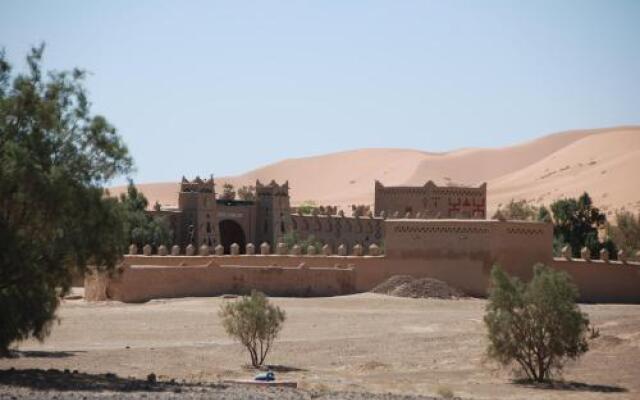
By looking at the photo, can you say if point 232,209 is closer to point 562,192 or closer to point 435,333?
point 435,333

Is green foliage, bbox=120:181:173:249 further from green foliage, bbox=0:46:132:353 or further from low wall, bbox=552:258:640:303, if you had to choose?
green foliage, bbox=0:46:132:353

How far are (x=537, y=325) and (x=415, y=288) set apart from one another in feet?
49.8

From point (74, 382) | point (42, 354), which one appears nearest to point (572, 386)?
point (74, 382)

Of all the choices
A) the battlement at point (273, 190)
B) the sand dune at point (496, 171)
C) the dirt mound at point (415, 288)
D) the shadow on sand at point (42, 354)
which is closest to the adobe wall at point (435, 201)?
the battlement at point (273, 190)

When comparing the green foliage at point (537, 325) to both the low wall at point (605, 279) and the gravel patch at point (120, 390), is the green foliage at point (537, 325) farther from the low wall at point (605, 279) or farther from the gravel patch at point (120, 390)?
the low wall at point (605, 279)

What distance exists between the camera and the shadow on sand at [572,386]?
24.2 meters

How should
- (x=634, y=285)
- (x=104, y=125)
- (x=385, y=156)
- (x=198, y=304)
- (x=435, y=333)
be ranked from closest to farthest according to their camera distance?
(x=104, y=125), (x=435, y=333), (x=198, y=304), (x=634, y=285), (x=385, y=156)

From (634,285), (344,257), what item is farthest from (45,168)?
(634,285)

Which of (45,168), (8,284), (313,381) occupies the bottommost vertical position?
(313,381)

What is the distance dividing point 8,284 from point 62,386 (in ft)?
7.34

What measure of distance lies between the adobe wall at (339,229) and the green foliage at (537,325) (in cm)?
3377

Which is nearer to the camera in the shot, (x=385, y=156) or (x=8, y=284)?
(x=8, y=284)

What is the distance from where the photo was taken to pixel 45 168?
21141 millimetres

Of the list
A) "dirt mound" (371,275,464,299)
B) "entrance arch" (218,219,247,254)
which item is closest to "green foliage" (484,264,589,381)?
"dirt mound" (371,275,464,299)
